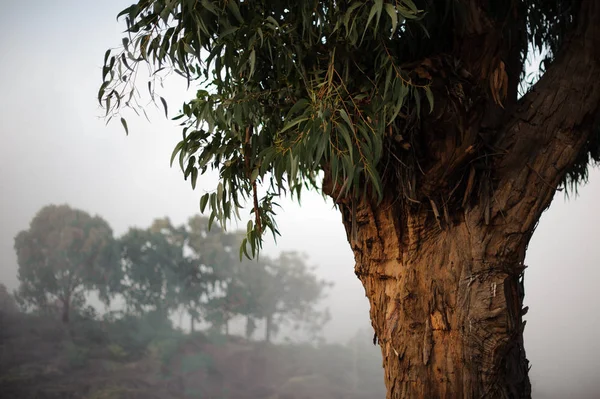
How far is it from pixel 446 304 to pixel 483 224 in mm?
303

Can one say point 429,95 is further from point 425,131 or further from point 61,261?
point 61,261

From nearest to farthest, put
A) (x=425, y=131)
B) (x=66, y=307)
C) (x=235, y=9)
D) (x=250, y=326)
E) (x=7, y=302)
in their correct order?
(x=235, y=9), (x=425, y=131), (x=7, y=302), (x=66, y=307), (x=250, y=326)

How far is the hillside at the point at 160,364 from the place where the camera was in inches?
228

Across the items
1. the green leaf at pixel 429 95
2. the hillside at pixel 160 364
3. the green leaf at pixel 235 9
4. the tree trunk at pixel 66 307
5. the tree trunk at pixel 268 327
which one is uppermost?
the green leaf at pixel 235 9

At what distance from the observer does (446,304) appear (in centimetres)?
228

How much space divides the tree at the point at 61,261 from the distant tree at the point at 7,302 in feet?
0.24

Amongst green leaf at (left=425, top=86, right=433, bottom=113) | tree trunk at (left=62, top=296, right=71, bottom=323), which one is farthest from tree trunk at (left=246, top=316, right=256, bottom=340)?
green leaf at (left=425, top=86, right=433, bottom=113)

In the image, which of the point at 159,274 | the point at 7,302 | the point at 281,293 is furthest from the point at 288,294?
the point at 7,302

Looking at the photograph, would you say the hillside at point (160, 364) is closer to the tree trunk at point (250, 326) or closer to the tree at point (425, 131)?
the tree trunk at point (250, 326)

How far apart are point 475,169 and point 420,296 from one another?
480 mm

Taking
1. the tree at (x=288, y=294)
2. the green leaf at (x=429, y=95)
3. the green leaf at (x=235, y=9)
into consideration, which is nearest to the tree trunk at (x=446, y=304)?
the green leaf at (x=429, y=95)

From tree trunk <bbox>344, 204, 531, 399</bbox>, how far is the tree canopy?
13 cm

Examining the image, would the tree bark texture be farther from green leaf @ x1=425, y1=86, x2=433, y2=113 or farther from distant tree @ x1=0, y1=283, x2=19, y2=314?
distant tree @ x1=0, y1=283, x2=19, y2=314

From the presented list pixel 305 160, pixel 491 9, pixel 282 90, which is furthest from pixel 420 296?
pixel 491 9
